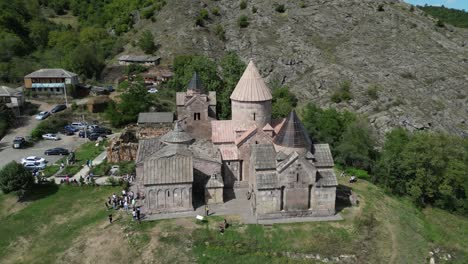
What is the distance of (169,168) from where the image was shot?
33.2 metres

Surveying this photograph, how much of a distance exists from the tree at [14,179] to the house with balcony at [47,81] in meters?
37.0

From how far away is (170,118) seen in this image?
5469 centimetres

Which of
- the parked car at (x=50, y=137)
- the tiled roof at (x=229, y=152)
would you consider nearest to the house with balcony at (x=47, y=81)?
the parked car at (x=50, y=137)

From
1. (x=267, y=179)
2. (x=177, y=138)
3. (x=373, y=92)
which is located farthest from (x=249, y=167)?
(x=373, y=92)

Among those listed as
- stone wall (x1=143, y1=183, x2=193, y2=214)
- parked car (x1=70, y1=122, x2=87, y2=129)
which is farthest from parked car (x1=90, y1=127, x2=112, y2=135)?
stone wall (x1=143, y1=183, x2=193, y2=214)

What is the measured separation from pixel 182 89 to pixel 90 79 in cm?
2683

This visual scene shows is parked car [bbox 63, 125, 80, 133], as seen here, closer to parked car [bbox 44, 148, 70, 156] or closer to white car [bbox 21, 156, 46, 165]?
parked car [bbox 44, 148, 70, 156]

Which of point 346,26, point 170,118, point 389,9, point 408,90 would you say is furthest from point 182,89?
point 389,9

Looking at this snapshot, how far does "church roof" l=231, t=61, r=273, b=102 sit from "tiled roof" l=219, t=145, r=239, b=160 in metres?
4.87

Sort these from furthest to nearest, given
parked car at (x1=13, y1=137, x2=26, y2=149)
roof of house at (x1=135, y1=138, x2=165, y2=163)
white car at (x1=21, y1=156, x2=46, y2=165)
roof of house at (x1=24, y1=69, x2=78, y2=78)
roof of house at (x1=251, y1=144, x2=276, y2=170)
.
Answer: roof of house at (x1=24, y1=69, x2=78, y2=78), parked car at (x1=13, y1=137, x2=26, y2=149), white car at (x1=21, y1=156, x2=46, y2=165), roof of house at (x1=135, y1=138, x2=165, y2=163), roof of house at (x1=251, y1=144, x2=276, y2=170)

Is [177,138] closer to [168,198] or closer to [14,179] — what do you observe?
[168,198]

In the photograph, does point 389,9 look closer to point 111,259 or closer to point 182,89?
point 182,89

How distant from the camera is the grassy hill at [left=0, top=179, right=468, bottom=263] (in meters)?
29.0

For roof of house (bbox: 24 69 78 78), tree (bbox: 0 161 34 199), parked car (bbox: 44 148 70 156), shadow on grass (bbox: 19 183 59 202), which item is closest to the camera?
tree (bbox: 0 161 34 199)
